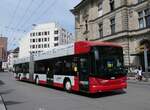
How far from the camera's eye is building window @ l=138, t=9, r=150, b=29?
4016 cm

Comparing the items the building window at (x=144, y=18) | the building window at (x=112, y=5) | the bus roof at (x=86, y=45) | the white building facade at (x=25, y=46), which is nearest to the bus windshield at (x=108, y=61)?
the bus roof at (x=86, y=45)

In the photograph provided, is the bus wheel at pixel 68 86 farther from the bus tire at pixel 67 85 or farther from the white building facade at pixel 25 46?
the white building facade at pixel 25 46

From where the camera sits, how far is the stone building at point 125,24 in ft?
133

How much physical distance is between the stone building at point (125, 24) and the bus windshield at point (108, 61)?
2400 cm

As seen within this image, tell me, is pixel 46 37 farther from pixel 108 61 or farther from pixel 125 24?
pixel 108 61

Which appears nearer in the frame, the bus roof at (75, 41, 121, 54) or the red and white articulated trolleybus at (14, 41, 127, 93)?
the red and white articulated trolleybus at (14, 41, 127, 93)

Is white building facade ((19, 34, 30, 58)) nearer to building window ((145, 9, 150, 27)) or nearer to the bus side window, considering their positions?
building window ((145, 9, 150, 27))

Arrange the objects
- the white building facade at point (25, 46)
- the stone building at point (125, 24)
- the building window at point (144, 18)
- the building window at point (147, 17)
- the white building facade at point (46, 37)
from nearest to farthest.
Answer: the building window at point (147, 17) < the building window at point (144, 18) < the stone building at point (125, 24) < the white building facade at point (46, 37) < the white building facade at point (25, 46)

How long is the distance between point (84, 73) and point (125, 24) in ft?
93.1

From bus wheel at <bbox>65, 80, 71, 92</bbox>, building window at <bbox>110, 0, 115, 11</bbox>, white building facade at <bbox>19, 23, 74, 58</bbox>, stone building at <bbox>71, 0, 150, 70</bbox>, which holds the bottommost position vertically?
bus wheel at <bbox>65, 80, 71, 92</bbox>

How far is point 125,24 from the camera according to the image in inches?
1694

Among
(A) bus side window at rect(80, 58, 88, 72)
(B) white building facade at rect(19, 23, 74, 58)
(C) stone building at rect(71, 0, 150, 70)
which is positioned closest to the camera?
(A) bus side window at rect(80, 58, 88, 72)

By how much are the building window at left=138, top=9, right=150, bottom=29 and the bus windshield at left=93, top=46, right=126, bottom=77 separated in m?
25.3

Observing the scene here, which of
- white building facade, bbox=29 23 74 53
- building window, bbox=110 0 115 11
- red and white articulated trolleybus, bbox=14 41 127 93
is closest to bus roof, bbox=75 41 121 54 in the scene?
red and white articulated trolleybus, bbox=14 41 127 93
